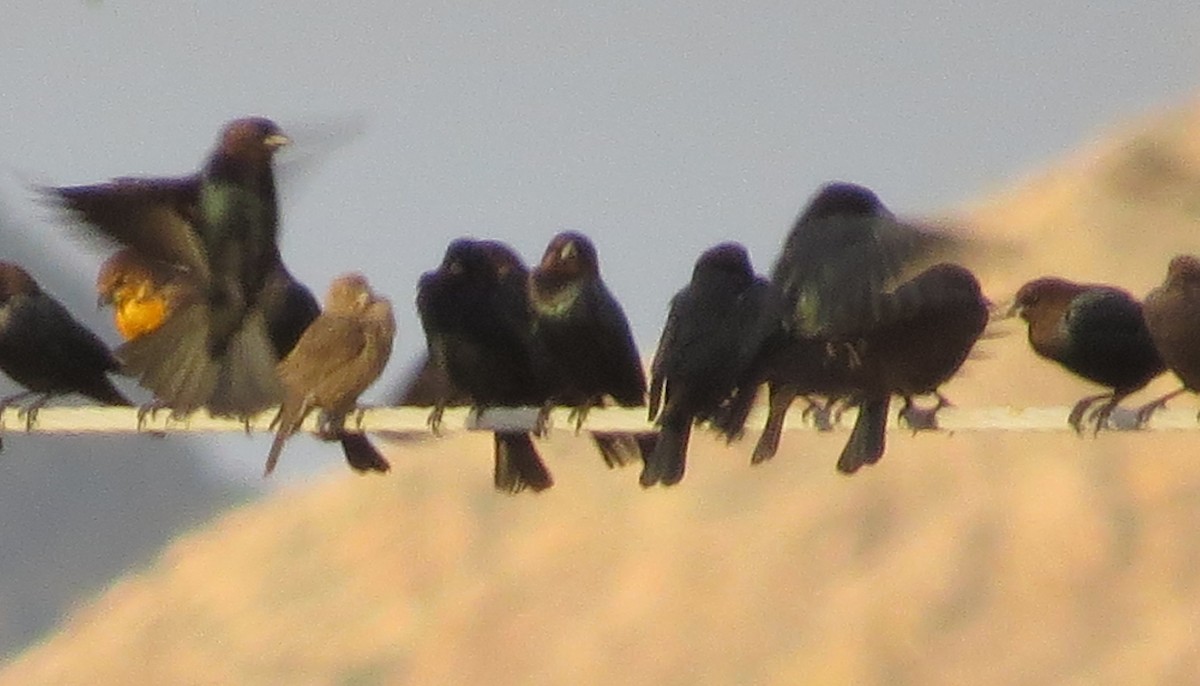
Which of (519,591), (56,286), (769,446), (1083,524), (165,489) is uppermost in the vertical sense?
(769,446)

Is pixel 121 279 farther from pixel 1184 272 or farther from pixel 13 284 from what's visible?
pixel 1184 272

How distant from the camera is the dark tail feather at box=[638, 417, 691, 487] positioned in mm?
10766

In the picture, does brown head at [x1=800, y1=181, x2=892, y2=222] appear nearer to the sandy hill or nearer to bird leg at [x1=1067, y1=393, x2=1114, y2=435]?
bird leg at [x1=1067, y1=393, x2=1114, y2=435]

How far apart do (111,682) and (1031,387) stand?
1608 centimetres

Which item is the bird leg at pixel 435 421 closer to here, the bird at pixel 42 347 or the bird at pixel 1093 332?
the bird at pixel 42 347

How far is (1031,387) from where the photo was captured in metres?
37.9

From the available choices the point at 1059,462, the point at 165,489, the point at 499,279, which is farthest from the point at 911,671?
the point at 165,489

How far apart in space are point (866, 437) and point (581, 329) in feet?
3.91

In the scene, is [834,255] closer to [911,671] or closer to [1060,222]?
[911,671]

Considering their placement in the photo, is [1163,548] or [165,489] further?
[165,489]

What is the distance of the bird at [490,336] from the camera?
11.9 meters

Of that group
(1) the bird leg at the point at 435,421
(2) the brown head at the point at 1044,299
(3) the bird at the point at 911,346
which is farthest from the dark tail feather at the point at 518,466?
(2) the brown head at the point at 1044,299

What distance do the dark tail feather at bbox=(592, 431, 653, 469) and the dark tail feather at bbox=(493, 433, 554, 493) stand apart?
282mm

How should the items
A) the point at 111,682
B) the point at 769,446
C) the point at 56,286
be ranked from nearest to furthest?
the point at 769,446
the point at 111,682
the point at 56,286
